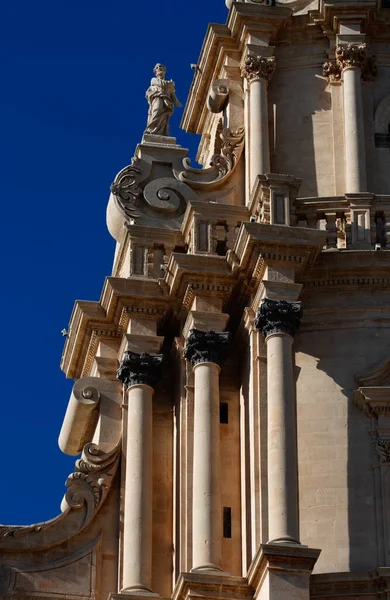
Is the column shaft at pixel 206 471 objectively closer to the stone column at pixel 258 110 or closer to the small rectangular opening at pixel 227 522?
the small rectangular opening at pixel 227 522

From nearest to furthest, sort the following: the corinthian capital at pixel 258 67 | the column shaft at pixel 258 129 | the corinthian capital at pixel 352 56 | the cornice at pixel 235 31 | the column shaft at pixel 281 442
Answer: the column shaft at pixel 281 442, the column shaft at pixel 258 129, the corinthian capital at pixel 352 56, the corinthian capital at pixel 258 67, the cornice at pixel 235 31

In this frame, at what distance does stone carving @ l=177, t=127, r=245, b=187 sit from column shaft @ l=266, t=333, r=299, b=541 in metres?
3.51

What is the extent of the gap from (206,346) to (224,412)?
0.95 meters

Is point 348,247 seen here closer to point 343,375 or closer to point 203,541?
point 343,375

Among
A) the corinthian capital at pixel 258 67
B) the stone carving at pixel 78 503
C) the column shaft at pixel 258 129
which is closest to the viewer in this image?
the stone carving at pixel 78 503

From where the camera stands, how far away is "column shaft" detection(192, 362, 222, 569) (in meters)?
24.7

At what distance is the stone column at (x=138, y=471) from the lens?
82.4 feet

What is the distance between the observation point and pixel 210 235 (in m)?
27.1

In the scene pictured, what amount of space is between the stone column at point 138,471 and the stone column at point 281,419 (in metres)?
1.66

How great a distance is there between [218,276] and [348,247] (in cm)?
179

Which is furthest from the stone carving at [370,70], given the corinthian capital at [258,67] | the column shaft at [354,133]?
the corinthian capital at [258,67]

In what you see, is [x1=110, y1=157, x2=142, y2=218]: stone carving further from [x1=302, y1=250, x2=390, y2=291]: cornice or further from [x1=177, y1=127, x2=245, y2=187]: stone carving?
[x1=302, y1=250, x2=390, y2=291]: cornice

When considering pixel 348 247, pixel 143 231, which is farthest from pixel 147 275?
pixel 348 247

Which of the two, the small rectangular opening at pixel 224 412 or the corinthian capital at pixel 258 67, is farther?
the corinthian capital at pixel 258 67
